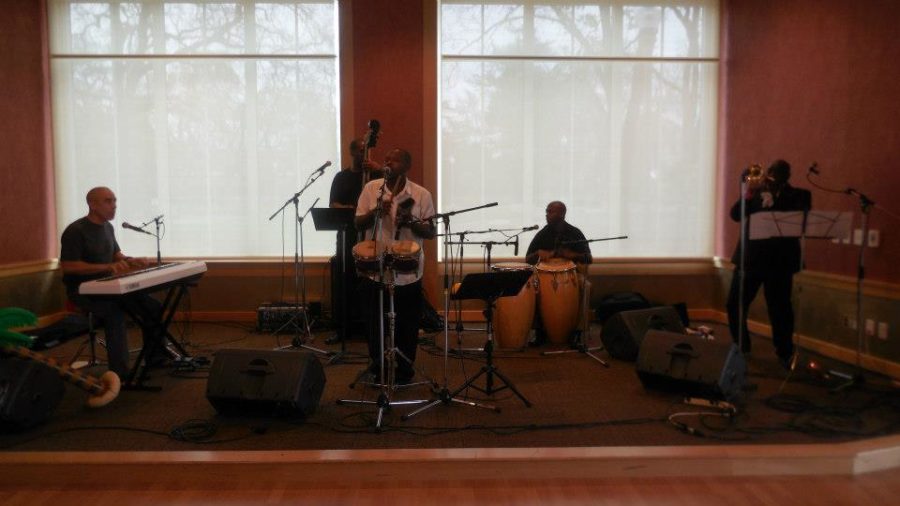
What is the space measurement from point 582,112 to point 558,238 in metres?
1.73

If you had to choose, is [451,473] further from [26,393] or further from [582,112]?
A: [582,112]

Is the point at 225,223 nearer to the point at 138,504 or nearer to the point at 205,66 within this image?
the point at 205,66

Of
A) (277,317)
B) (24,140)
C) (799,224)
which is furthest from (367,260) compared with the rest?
(24,140)

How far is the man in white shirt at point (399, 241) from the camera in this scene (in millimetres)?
3744

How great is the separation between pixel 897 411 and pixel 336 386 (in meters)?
3.44

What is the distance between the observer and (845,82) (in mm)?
5145

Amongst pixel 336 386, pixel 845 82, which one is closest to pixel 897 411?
pixel 845 82

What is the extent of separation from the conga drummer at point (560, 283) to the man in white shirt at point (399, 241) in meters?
1.63

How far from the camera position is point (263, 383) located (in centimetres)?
358

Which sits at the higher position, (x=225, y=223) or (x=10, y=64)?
(x=10, y=64)

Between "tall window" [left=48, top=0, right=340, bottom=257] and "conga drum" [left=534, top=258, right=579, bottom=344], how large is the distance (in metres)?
2.55

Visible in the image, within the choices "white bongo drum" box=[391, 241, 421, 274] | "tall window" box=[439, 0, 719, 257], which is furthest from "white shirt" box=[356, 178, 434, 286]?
"tall window" box=[439, 0, 719, 257]

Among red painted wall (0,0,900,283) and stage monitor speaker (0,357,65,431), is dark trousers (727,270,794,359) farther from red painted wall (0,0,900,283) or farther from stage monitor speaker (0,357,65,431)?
stage monitor speaker (0,357,65,431)

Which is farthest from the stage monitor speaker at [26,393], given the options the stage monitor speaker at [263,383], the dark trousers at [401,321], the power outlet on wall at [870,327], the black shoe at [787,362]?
the power outlet on wall at [870,327]
